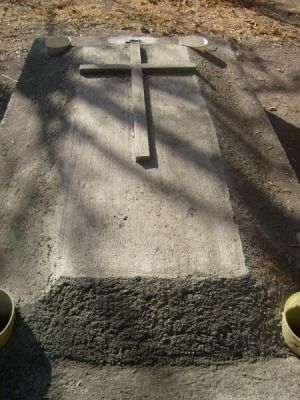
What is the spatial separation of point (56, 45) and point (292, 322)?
3.34 m

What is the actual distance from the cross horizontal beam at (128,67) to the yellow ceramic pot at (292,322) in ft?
7.77

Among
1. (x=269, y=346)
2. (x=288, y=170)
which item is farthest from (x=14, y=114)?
(x=269, y=346)

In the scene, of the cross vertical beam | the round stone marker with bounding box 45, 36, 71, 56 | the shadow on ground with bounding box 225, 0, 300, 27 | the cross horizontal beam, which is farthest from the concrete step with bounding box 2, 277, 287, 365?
the shadow on ground with bounding box 225, 0, 300, 27

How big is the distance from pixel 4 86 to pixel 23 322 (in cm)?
389

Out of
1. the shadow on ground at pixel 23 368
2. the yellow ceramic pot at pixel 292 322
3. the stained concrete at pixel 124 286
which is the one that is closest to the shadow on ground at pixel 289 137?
the stained concrete at pixel 124 286

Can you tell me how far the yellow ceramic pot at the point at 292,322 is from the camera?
2068 millimetres

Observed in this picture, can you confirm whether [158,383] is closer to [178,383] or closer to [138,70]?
[178,383]

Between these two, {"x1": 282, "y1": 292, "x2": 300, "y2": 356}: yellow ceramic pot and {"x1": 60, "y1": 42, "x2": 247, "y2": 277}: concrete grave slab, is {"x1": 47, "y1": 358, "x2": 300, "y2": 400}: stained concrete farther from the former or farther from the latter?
{"x1": 60, "y1": 42, "x2": 247, "y2": 277}: concrete grave slab

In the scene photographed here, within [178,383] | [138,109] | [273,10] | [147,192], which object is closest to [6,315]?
[178,383]

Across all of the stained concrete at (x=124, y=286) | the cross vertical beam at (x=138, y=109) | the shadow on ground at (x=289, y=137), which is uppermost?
the cross vertical beam at (x=138, y=109)

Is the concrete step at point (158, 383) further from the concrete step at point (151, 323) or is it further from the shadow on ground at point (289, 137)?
the shadow on ground at point (289, 137)

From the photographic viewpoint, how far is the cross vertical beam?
2.85m

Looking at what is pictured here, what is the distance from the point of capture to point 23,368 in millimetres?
2020

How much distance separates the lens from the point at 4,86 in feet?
17.0
